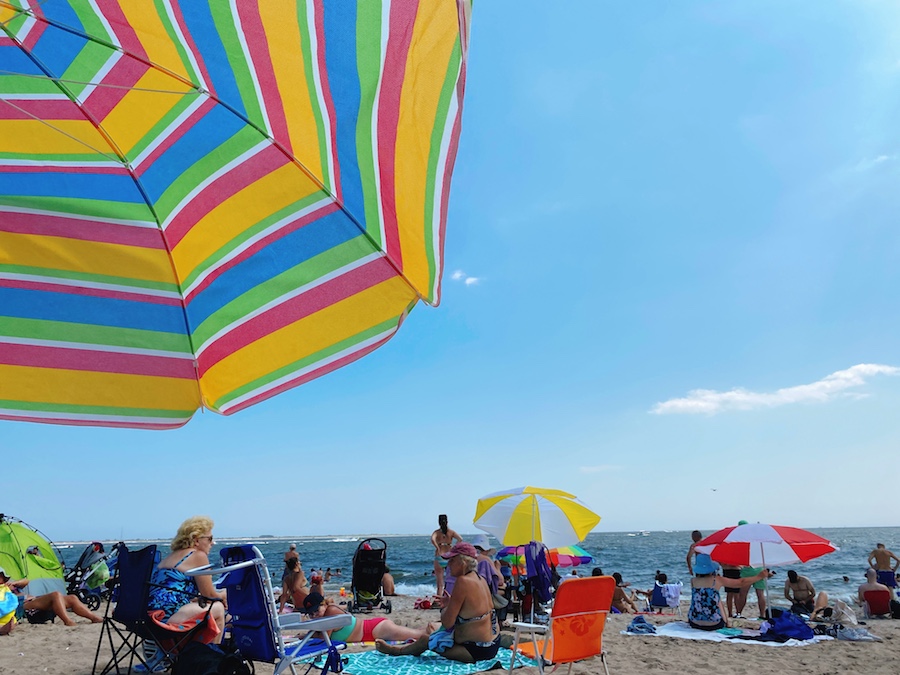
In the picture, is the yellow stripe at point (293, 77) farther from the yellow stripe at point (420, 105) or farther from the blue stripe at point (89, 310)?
the blue stripe at point (89, 310)

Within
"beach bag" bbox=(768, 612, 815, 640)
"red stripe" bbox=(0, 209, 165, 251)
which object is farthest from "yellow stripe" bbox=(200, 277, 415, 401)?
"beach bag" bbox=(768, 612, 815, 640)

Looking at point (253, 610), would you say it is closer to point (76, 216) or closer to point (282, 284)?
point (282, 284)

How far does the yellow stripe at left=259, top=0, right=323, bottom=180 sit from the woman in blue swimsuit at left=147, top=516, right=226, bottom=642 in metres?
2.83

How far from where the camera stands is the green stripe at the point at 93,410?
2.55 metres

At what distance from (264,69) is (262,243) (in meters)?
0.68

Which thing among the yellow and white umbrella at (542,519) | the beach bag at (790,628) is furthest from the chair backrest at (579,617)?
the yellow and white umbrella at (542,519)

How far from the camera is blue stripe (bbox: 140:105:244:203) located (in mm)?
2256

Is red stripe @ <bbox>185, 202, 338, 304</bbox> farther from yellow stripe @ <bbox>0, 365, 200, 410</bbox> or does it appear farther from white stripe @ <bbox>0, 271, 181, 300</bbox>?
yellow stripe @ <bbox>0, 365, 200, 410</bbox>

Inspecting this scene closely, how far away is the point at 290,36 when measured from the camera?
190 centimetres

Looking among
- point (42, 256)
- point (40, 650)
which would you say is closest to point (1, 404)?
point (42, 256)

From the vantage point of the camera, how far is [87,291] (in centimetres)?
261

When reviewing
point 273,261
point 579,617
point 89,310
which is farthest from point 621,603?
point 89,310

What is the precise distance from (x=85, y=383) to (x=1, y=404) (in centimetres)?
30

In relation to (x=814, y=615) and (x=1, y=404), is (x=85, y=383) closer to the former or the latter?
(x=1, y=404)
